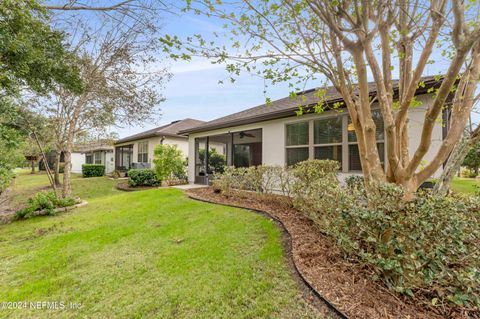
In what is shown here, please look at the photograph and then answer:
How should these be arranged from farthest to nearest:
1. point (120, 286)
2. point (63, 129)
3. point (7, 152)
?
1. point (63, 129)
2. point (7, 152)
3. point (120, 286)

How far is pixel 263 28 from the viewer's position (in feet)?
13.9

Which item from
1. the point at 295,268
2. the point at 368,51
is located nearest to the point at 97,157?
the point at 295,268

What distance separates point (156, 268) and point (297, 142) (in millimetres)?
6185

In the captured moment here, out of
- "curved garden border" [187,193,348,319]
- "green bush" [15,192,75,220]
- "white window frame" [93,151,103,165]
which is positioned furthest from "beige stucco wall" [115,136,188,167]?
"curved garden border" [187,193,348,319]

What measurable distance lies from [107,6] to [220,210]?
597 cm

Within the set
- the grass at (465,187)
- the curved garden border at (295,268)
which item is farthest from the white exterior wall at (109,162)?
the grass at (465,187)

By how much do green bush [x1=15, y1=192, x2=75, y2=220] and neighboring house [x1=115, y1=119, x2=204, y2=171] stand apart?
7.03m

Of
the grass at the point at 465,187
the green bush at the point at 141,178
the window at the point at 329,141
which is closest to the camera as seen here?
the grass at the point at 465,187

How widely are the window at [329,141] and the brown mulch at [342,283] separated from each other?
11.2 feet

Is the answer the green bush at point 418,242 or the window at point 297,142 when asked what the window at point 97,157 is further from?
the green bush at point 418,242

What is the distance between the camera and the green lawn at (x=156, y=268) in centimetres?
255

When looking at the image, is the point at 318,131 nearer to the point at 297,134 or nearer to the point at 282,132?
the point at 297,134

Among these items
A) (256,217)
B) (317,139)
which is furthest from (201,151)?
Result: (256,217)

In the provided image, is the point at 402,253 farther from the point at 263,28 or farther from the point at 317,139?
the point at 317,139
